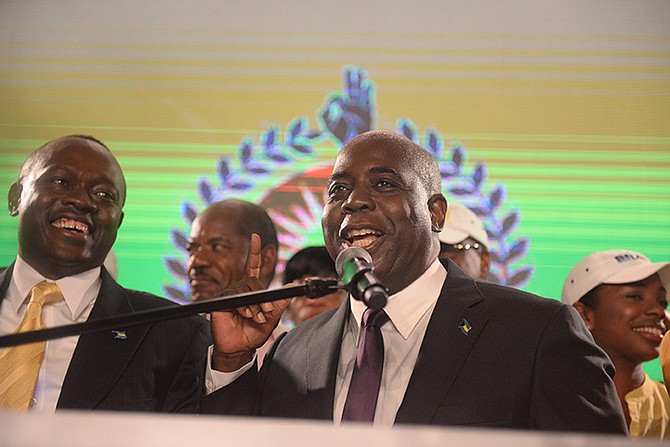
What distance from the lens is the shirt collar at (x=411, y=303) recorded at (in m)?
1.91

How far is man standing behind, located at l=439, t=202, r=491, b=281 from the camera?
290cm

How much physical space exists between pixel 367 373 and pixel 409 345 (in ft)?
0.42

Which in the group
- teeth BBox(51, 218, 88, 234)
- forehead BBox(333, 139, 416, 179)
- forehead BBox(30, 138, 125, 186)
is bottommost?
teeth BBox(51, 218, 88, 234)

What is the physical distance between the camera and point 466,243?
9.64 feet

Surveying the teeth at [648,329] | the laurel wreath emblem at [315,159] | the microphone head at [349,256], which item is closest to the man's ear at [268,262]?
the laurel wreath emblem at [315,159]

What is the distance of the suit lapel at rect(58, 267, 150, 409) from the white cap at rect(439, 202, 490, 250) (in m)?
1.18

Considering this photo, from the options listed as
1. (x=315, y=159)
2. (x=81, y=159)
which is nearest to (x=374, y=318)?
(x=81, y=159)

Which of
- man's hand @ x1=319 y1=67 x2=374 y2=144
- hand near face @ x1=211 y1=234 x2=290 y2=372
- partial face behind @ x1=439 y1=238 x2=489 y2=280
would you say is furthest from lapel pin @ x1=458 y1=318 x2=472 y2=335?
man's hand @ x1=319 y1=67 x2=374 y2=144

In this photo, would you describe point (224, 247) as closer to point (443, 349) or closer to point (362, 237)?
point (362, 237)

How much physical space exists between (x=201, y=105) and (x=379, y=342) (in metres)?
2.31

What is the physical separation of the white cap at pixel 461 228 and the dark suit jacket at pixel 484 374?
91 cm

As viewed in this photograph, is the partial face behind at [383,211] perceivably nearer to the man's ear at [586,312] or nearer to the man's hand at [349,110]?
the man's ear at [586,312]

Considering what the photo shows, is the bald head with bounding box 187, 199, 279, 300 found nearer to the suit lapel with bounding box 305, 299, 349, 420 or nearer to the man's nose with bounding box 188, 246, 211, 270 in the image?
the man's nose with bounding box 188, 246, 211, 270

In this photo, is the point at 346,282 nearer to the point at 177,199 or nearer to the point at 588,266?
the point at 588,266
